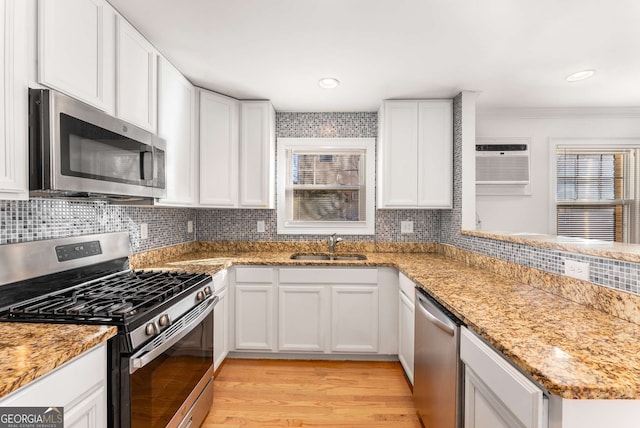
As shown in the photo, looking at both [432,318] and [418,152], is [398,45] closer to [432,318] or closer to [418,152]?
[418,152]

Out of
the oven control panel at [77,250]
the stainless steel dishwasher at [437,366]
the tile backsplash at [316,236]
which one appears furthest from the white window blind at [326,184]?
→ the oven control panel at [77,250]

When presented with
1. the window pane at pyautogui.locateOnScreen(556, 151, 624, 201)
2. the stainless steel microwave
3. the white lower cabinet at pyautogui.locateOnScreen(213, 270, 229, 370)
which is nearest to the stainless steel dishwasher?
the white lower cabinet at pyautogui.locateOnScreen(213, 270, 229, 370)

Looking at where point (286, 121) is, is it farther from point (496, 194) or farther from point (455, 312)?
point (455, 312)

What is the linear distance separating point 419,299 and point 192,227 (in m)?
2.27

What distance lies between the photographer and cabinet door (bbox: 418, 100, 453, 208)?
2.86 m

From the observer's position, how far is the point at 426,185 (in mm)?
2881

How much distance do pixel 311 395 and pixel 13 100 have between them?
2.21 meters

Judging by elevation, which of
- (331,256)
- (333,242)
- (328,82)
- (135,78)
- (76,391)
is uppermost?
(328,82)

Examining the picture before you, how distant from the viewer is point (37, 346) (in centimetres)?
95

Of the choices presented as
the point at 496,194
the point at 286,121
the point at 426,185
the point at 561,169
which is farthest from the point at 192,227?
the point at 561,169

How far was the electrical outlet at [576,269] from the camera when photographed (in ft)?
4.68

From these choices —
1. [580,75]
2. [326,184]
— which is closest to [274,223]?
[326,184]

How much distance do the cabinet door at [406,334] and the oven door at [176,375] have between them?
1313 mm

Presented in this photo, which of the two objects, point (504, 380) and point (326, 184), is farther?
point (326, 184)
